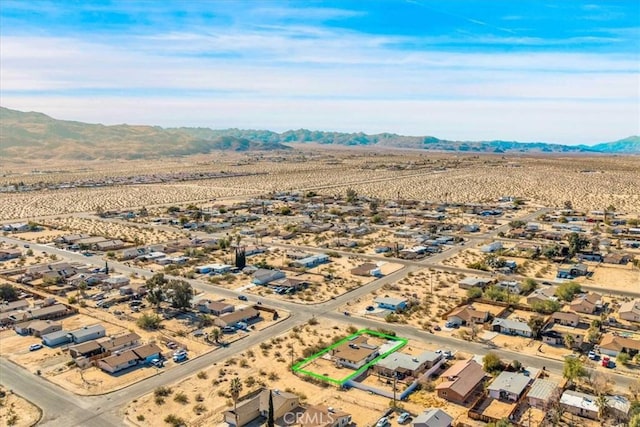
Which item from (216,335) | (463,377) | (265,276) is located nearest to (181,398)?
(216,335)

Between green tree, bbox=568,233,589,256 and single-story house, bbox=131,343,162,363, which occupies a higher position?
green tree, bbox=568,233,589,256

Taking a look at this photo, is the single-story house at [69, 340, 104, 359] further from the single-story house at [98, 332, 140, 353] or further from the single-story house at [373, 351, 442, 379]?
the single-story house at [373, 351, 442, 379]

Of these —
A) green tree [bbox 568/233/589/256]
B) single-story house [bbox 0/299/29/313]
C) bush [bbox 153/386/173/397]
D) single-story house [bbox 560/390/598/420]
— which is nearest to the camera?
single-story house [bbox 560/390/598/420]

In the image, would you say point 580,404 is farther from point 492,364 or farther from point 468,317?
point 468,317

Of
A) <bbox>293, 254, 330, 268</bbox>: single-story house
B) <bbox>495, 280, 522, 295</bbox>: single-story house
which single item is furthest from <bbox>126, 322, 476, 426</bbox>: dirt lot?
<bbox>293, 254, 330, 268</bbox>: single-story house

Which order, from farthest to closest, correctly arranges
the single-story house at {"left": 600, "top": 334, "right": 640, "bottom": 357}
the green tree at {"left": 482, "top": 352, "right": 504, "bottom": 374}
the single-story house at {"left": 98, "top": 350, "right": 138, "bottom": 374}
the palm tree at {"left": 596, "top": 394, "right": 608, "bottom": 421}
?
the single-story house at {"left": 600, "top": 334, "right": 640, "bottom": 357}
the single-story house at {"left": 98, "top": 350, "right": 138, "bottom": 374}
the green tree at {"left": 482, "top": 352, "right": 504, "bottom": 374}
the palm tree at {"left": 596, "top": 394, "right": 608, "bottom": 421}

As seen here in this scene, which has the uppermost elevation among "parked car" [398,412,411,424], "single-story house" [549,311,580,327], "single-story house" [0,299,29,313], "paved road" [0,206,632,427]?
"single-story house" [549,311,580,327]

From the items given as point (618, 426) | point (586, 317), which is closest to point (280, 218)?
point (586, 317)
